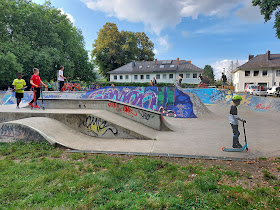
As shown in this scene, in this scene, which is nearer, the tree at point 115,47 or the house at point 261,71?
the house at point 261,71

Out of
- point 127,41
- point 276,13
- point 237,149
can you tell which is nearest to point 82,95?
point 237,149

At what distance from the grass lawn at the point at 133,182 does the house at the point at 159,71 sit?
43.3 metres

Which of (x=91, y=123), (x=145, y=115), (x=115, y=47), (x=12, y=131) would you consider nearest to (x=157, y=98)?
(x=145, y=115)

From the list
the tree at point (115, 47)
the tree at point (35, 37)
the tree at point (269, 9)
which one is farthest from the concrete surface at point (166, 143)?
the tree at point (115, 47)

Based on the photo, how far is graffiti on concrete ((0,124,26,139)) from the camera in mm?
5728

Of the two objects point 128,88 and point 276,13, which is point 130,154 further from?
point 276,13

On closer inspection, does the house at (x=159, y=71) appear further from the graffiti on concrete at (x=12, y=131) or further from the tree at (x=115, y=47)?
the graffiti on concrete at (x=12, y=131)

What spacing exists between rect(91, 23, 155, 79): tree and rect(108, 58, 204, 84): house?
3.34 meters

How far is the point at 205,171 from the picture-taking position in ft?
12.6

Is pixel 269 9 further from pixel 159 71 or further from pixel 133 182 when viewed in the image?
pixel 159 71

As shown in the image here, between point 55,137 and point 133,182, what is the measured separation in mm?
3685

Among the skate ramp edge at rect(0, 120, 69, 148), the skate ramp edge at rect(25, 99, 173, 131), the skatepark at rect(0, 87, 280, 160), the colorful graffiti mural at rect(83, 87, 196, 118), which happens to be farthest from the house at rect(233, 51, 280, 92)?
the skate ramp edge at rect(0, 120, 69, 148)

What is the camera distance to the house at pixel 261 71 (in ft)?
125

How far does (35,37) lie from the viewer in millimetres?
25672
